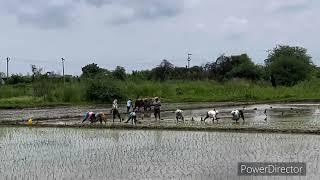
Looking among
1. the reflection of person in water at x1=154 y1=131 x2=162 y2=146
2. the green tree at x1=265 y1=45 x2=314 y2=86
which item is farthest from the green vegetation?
the reflection of person in water at x1=154 y1=131 x2=162 y2=146

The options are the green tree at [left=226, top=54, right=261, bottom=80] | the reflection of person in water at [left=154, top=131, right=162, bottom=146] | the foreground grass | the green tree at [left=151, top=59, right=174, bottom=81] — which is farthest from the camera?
the green tree at [left=151, top=59, right=174, bottom=81]

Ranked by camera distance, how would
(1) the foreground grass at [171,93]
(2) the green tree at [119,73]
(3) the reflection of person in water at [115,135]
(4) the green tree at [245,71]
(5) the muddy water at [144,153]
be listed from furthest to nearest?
(4) the green tree at [245,71] → (2) the green tree at [119,73] → (1) the foreground grass at [171,93] → (3) the reflection of person in water at [115,135] → (5) the muddy water at [144,153]

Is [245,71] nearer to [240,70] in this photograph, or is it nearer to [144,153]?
[240,70]

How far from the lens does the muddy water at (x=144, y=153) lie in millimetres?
9692

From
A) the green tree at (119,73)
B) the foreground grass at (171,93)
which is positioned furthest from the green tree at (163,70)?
the foreground grass at (171,93)

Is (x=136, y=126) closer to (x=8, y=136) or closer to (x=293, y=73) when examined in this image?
(x=8, y=136)

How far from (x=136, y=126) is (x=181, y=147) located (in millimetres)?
5722

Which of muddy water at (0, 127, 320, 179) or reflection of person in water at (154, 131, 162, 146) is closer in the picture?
muddy water at (0, 127, 320, 179)

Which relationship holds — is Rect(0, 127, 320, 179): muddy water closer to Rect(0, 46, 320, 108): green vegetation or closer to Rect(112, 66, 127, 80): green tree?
Rect(0, 46, 320, 108): green vegetation

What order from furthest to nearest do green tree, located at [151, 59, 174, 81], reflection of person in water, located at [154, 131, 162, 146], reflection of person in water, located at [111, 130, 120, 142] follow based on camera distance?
green tree, located at [151, 59, 174, 81]
reflection of person in water, located at [111, 130, 120, 142]
reflection of person in water, located at [154, 131, 162, 146]

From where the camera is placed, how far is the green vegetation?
3688 cm

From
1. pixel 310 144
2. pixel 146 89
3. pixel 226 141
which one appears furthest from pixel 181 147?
pixel 146 89

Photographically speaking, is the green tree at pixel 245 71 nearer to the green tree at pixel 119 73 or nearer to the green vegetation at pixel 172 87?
the green vegetation at pixel 172 87

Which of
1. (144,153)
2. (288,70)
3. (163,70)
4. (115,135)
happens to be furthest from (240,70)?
(144,153)
